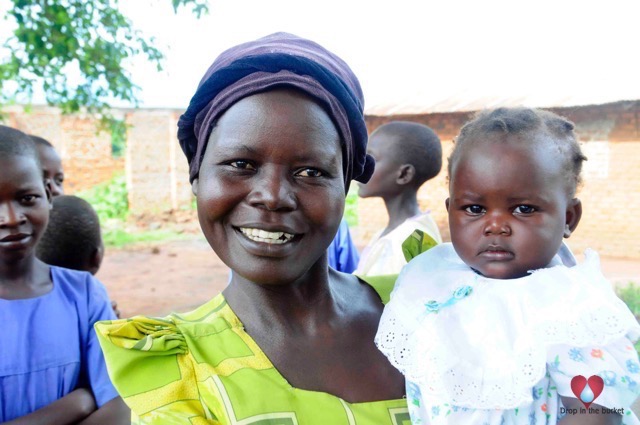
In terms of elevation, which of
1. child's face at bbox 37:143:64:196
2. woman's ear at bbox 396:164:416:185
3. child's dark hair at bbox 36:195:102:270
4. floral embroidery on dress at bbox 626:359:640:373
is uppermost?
floral embroidery on dress at bbox 626:359:640:373

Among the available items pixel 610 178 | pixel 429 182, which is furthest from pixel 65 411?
pixel 429 182

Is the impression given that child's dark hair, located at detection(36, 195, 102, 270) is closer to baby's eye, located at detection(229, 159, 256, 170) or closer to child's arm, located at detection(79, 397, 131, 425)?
child's arm, located at detection(79, 397, 131, 425)

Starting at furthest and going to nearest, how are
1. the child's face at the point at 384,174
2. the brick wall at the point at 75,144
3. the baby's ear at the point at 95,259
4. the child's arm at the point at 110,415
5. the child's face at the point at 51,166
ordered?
the brick wall at the point at 75,144
the child's face at the point at 384,174
the child's face at the point at 51,166
the baby's ear at the point at 95,259
the child's arm at the point at 110,415

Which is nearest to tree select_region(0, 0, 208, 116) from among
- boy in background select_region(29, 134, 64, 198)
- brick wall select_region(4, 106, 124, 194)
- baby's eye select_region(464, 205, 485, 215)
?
boy in background select_region(29, 134, 64, 198)

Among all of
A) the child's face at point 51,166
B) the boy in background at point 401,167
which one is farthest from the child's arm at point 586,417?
the child's face at point 51,166

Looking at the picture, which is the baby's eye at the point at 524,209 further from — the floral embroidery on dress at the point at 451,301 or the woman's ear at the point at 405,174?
the woman's ear at the point at 405,174

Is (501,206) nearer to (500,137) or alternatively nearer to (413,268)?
(500,137)

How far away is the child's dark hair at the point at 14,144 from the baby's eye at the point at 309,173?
5.53ft

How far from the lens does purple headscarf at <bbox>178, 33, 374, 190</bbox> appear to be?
56.8 inches

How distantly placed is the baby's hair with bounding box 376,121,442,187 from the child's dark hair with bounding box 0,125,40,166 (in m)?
2.53

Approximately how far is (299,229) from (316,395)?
389 mm

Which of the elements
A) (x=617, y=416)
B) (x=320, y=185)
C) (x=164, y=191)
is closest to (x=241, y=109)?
(x=320, y=185)

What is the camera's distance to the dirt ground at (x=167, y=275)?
8820 mm

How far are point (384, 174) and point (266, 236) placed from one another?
3018 mm
